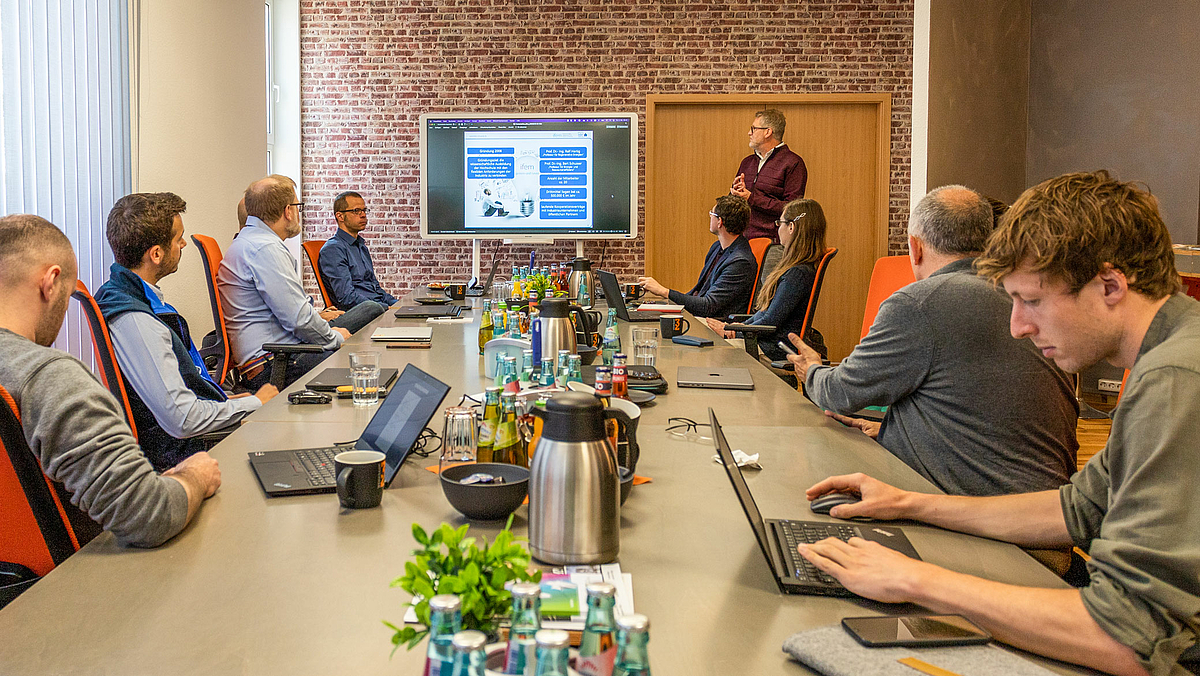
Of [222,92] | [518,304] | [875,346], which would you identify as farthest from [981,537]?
[222,92]

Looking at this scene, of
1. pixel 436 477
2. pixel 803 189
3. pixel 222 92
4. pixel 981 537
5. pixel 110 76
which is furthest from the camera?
pixel 803 189

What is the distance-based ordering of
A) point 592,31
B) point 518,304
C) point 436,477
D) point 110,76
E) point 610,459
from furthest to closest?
point 592,31 < point 110,76 < point 518,304 < point 436,477 < point 610,459

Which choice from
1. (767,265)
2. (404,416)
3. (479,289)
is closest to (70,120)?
(479,289)

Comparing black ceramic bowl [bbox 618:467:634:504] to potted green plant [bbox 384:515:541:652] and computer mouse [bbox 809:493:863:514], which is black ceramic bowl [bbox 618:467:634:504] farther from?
potted green plant [bbox 384:515:541:652]

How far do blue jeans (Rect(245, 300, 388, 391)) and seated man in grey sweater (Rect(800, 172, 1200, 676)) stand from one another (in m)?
2.81

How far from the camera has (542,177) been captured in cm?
758

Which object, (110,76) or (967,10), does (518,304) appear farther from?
(967,10)

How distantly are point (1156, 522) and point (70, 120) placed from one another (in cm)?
464

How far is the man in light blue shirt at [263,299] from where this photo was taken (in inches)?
161

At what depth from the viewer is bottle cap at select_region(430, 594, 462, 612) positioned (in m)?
0.73

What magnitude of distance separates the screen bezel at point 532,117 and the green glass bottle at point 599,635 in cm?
688

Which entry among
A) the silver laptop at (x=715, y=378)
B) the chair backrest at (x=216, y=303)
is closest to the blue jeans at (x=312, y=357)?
the chair backrest at (x=216, y=303)

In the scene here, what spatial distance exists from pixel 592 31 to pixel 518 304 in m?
4.38

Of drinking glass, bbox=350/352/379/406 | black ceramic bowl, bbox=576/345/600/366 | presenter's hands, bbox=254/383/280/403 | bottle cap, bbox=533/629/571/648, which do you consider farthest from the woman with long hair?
bottle cap, bbox=533/629/571/648
